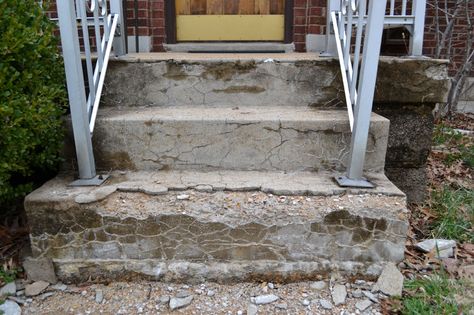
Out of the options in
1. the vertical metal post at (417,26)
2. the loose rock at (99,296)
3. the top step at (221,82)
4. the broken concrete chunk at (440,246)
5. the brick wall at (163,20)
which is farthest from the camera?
the brick wall at (163,20)

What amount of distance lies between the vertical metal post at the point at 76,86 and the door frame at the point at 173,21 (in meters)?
2.17

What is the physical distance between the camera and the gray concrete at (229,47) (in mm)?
4027

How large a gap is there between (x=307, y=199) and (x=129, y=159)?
100 cm

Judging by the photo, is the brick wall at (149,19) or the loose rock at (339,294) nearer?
the loose rock at (339,294)

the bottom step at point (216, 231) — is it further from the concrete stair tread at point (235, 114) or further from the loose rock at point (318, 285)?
the concrete stair tread at point (235, 114)

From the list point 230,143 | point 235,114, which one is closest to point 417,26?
point 235,114

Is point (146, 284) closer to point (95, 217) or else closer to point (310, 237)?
point (95, 217)

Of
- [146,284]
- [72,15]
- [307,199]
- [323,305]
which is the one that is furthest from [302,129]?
[72,15]

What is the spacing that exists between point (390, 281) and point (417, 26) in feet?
5.06

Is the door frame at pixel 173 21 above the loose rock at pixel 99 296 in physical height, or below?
above

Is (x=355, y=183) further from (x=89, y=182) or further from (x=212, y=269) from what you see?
(x=89, y=182)

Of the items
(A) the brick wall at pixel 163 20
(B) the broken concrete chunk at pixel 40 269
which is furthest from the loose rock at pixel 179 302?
(A) the brick wall at pixel 163 20

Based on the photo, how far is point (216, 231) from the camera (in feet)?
6.31

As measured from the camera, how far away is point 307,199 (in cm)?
195
